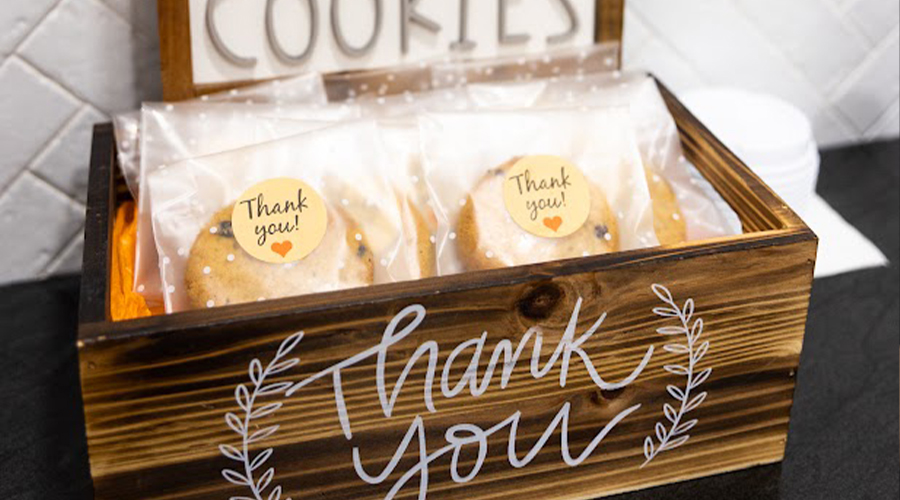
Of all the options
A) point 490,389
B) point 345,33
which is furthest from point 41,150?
point 490,389

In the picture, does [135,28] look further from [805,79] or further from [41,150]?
[805,79]

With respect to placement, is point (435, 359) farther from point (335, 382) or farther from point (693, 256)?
point (693, 256)

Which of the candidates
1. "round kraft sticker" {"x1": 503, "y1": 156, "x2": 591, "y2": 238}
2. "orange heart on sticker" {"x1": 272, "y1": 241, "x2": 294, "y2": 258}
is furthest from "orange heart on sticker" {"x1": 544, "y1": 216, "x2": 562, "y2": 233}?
"orange heart on sticker" {"x1": 272, "y1": 241, "x2": 294, "y2": 258}

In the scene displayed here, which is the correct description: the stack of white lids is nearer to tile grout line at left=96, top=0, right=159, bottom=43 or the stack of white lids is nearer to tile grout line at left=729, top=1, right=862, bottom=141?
tile grout line at left=729, top=1, right=862, bottom=141

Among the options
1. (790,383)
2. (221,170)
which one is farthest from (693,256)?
(221,170)

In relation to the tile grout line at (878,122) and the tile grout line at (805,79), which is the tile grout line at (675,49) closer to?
the tile grout line at (805,79)
